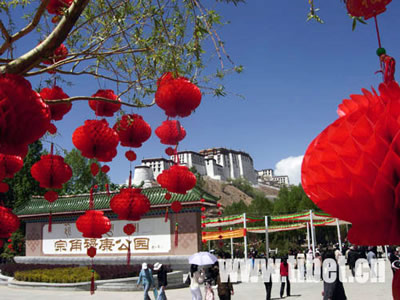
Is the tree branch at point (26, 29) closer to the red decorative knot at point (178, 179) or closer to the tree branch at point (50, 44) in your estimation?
the tree branch at point (50, 44)

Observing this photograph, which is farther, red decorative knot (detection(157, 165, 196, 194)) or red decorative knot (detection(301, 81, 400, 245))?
red decorative knot (detection(157, 165, 196, 194))

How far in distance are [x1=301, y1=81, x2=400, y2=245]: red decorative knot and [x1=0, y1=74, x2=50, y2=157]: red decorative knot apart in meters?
1.27

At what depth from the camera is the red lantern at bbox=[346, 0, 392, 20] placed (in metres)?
1.42

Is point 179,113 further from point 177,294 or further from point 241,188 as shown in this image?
point 241,188

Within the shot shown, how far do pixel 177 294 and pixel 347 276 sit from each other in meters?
6.92

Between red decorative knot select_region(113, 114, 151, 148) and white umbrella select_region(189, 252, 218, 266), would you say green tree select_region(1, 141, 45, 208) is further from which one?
red decorative knot select_region(113, 114, 151, 148)

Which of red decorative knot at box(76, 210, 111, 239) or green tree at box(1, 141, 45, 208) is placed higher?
green tree at box(1, 141, 45, 208)

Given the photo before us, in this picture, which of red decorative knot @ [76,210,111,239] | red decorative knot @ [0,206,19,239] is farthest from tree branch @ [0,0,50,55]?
red decorative knot @ [76,210,111,239]

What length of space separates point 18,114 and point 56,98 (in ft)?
7.54

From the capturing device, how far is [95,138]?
11.5 feet

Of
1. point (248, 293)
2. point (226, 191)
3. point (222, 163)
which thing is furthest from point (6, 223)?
point (222, 163)

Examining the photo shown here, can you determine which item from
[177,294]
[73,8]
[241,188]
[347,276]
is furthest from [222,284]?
[241,188]

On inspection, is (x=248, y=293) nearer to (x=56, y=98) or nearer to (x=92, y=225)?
(x=92, y=225)

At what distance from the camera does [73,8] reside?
7.28ft
